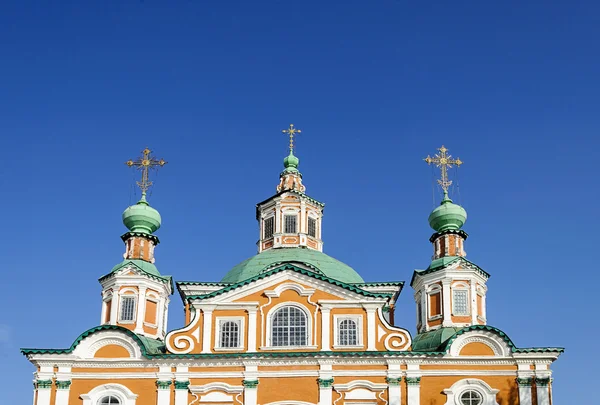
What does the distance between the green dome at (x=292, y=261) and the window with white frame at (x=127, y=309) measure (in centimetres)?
516

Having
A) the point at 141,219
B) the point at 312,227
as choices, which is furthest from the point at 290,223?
the point at 141,219

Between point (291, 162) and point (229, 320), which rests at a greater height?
point (291, 162)

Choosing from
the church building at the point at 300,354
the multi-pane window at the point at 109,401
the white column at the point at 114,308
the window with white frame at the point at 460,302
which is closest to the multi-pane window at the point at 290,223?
the church building at the point at 300,354

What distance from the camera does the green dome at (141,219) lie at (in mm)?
42531

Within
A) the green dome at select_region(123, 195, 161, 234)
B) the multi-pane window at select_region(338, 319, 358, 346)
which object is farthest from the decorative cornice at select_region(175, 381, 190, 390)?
the green dome at select_region(123, 195, 161, 234)

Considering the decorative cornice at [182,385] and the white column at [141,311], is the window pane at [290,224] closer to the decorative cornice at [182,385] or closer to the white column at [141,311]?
the white column at [141,311]

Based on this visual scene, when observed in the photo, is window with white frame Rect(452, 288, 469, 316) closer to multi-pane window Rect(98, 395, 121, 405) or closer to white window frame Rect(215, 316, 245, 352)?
white window frame Rect(215, 316, 245, 352)

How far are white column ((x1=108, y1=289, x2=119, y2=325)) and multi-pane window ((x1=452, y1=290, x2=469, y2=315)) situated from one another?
15211mm

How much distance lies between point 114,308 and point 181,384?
217 inches

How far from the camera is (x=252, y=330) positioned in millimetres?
37281

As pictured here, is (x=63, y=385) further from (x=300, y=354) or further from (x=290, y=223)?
(x=290, y=223)

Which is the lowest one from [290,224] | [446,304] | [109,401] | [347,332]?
[109,401]

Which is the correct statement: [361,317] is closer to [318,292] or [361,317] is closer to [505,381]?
[318,292]

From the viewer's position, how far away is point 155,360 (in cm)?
3672
